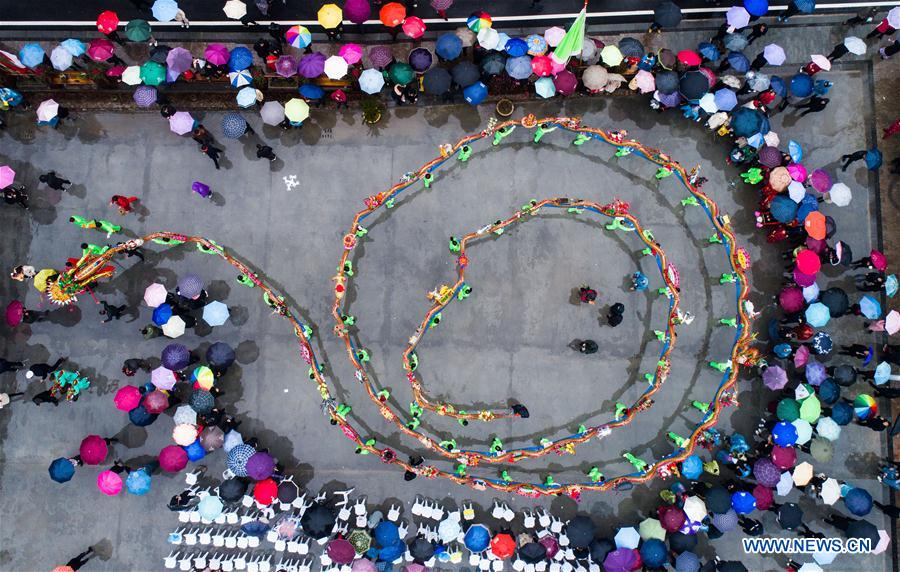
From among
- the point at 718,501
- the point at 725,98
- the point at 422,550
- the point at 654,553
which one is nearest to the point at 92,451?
the point at 422,550

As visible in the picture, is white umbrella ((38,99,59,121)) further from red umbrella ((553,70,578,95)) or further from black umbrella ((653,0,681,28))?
black umbrella ((653,0,681,28))

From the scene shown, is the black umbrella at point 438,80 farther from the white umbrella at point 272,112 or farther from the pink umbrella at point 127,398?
the pink umbrella at point 127,398

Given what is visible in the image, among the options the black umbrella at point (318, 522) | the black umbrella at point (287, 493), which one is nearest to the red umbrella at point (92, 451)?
the black umbrella at point (287, 493)

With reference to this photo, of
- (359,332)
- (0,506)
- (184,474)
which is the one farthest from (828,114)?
(0,506)

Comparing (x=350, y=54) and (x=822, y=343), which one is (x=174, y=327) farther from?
(x=822, y=343)

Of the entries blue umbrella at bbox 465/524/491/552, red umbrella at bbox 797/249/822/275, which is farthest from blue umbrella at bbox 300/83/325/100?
red umbrella at bbox 797/249/822/275

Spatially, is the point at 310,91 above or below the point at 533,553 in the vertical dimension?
above
